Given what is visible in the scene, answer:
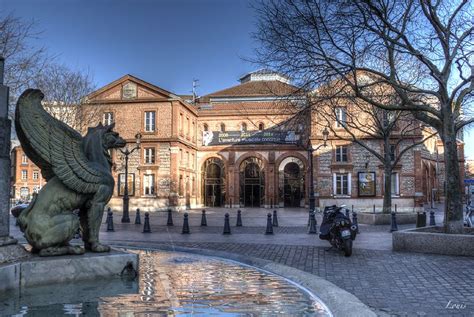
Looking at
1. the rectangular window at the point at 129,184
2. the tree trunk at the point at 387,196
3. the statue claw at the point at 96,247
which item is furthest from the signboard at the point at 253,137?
the statue claw at the point at 96,247

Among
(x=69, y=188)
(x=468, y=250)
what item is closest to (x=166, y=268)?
(x=69, y=188)

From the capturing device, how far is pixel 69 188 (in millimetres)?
5391

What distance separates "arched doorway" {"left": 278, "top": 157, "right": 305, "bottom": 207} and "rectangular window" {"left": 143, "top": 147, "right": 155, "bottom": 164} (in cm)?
1361

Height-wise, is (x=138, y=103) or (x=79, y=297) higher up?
(x=138, y=103)

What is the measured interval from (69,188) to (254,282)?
109 inches

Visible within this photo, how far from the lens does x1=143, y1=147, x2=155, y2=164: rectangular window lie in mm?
39325

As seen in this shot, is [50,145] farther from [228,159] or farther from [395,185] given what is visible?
[228,159]

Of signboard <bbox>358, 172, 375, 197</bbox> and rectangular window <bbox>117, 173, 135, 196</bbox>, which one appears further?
rectangular window <bbox>117, 173, 135, 196</bbox>

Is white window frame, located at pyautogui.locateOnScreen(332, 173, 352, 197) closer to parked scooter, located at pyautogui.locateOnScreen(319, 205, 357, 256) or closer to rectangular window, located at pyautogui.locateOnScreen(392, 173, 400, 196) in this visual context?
rectangular window, located at pyautogui.locateOnScreen(392, 173, 400, 196)

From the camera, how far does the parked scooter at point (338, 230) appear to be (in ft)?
31.7

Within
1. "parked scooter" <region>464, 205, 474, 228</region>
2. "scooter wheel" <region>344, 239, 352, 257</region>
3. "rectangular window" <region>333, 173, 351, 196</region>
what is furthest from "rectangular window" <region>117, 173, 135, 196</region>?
"scooter wheel" <region>344, 239, 352, 257</region>

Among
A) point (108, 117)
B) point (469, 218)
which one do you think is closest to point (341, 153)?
point (108, 117)

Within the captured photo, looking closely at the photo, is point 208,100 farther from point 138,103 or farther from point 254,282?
point 254,282

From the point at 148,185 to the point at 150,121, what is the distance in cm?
602
